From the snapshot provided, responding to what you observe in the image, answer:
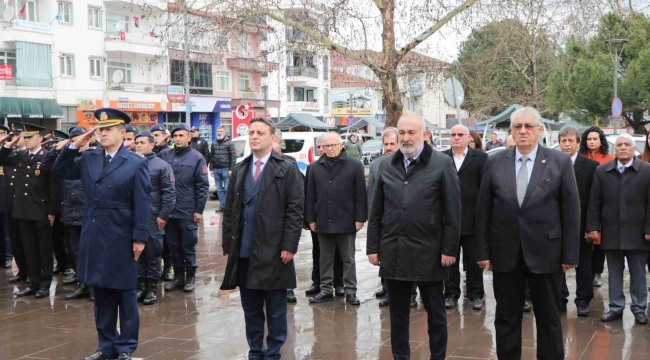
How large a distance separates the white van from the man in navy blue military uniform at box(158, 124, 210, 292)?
1221cm

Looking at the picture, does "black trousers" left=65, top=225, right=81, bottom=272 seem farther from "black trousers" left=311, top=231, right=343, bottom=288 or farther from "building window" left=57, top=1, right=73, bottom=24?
"building window" left=57, top=1, right=73, bottom=24

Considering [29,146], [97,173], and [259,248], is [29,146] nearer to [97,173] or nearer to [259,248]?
[97,173]

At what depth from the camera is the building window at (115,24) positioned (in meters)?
42.5

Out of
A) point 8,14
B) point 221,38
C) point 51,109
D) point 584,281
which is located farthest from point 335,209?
point 8,14

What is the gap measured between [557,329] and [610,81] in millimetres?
31924

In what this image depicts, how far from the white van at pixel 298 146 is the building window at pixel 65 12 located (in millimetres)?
21222

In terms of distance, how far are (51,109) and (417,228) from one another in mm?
35079

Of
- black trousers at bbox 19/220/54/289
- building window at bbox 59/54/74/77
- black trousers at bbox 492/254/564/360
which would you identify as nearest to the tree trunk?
black trousers at bbox 19/220/54/289

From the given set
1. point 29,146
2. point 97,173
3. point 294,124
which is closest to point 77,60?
point 294,124

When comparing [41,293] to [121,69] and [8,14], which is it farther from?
[121,69]

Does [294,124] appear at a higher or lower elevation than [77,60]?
lower

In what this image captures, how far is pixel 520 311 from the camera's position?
5.67m

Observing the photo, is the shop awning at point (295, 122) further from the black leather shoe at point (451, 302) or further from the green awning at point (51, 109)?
the black leather shoe at point (451, 302)

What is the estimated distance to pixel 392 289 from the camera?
581cm
